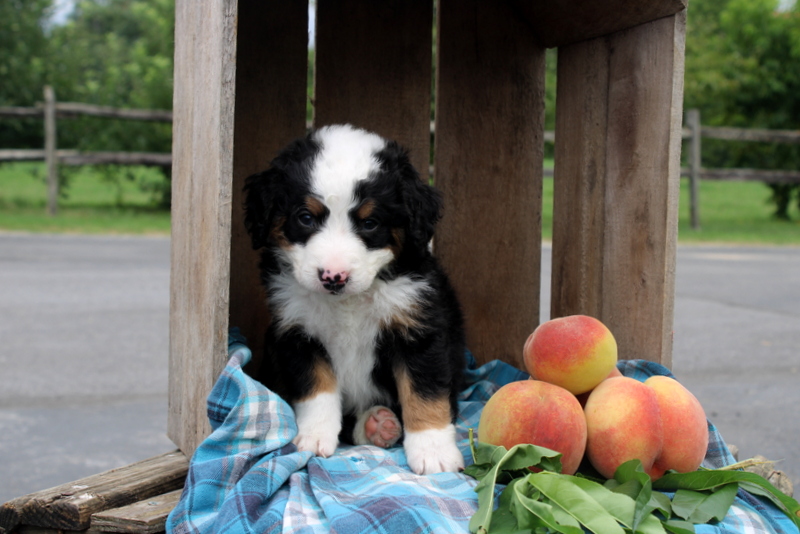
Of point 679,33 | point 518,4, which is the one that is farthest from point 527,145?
point 679,33

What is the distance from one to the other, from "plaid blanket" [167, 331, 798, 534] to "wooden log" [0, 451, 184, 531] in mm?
291

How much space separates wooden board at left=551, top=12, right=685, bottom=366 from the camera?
8.95 feet

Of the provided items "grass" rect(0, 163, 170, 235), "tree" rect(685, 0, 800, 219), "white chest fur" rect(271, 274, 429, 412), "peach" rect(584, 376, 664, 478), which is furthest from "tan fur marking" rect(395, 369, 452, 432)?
"tree" rect(685, 0, 800, 219)

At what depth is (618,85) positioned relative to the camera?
296 centimetres

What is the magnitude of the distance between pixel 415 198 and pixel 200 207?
0.67m

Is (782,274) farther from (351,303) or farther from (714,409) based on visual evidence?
(351,303)

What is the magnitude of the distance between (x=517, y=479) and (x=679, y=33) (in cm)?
158

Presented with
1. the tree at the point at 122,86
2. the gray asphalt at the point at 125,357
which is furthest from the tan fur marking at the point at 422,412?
the tree at the point at 122,86

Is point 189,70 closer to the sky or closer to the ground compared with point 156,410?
closer to the sky

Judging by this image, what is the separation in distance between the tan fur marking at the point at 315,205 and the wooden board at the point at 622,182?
1.20 meters

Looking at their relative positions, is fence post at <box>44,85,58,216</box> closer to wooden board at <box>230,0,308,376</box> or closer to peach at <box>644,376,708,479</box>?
wooden board at <box>230,0,308,376</box>

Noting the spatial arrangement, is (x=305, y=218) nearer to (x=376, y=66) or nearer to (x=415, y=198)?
(x=415, y=198)

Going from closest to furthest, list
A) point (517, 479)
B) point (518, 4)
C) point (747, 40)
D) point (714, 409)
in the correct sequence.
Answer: point (517, 479) < point (518, 4) < point (714, 409) < point (747, 40)

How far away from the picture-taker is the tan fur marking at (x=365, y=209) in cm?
236
